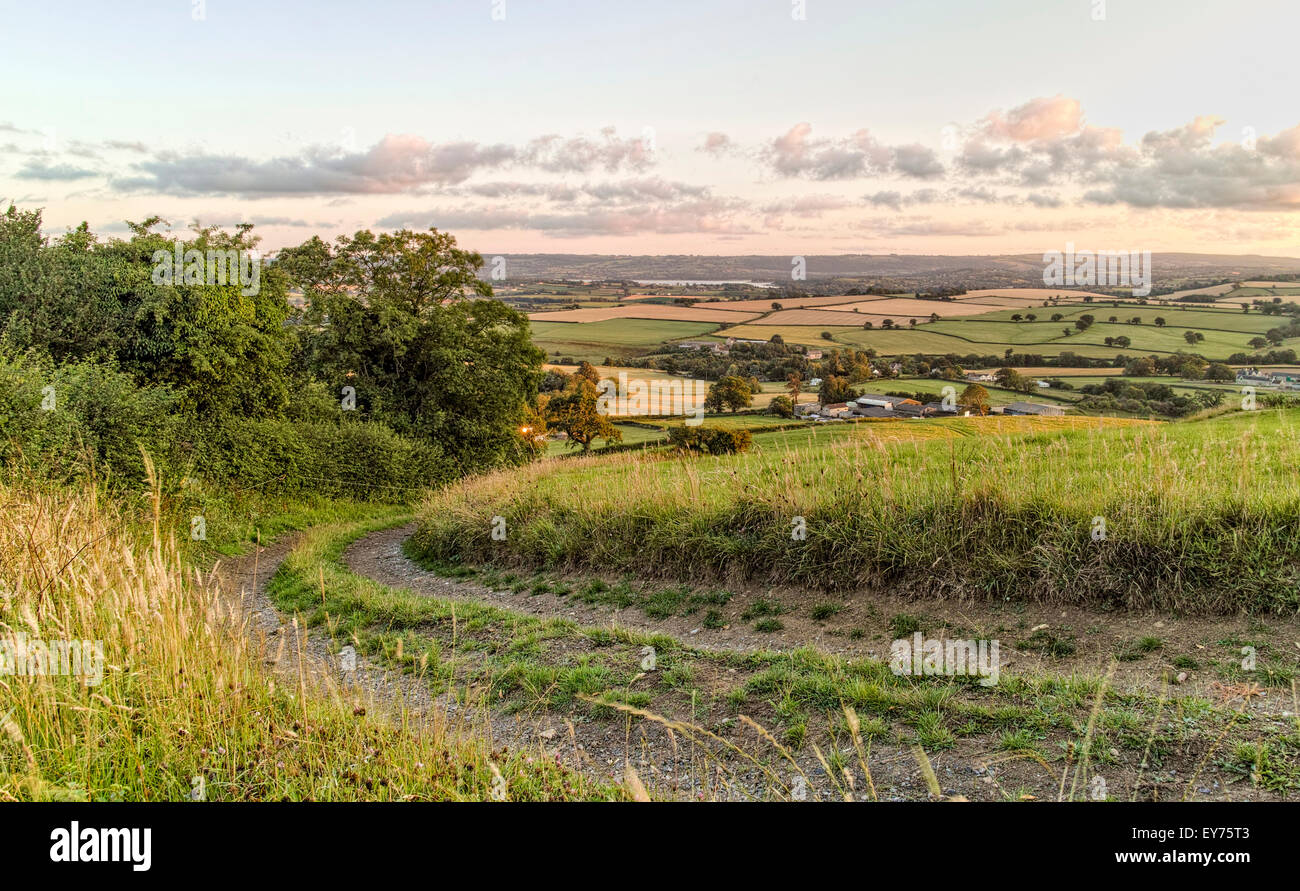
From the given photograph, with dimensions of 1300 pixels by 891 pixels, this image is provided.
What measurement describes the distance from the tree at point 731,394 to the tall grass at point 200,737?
3172 cm

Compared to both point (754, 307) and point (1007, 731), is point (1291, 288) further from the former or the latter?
point (1007, 731)

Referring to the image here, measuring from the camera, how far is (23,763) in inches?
142

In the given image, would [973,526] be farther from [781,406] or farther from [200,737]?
[781,406]

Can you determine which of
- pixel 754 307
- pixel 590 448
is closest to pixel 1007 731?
pixel 590 448

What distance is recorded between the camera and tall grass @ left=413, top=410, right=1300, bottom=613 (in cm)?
744

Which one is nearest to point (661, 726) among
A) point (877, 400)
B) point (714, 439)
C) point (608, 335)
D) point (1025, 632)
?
point (1025, 632)

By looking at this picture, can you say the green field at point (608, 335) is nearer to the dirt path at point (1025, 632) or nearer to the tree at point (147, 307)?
the tree at point (147, 307)

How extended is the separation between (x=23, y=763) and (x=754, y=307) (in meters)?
53.8

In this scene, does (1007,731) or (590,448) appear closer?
(1007,731)

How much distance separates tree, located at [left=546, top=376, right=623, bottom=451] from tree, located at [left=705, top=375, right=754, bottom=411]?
322 inches

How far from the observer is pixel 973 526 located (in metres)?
8.55

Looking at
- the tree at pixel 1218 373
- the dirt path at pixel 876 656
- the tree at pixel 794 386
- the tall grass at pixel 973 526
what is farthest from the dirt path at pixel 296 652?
the tree at pixel 1218 373

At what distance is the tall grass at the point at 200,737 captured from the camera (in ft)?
11.7

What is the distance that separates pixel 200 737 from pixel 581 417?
39480 millimetres
